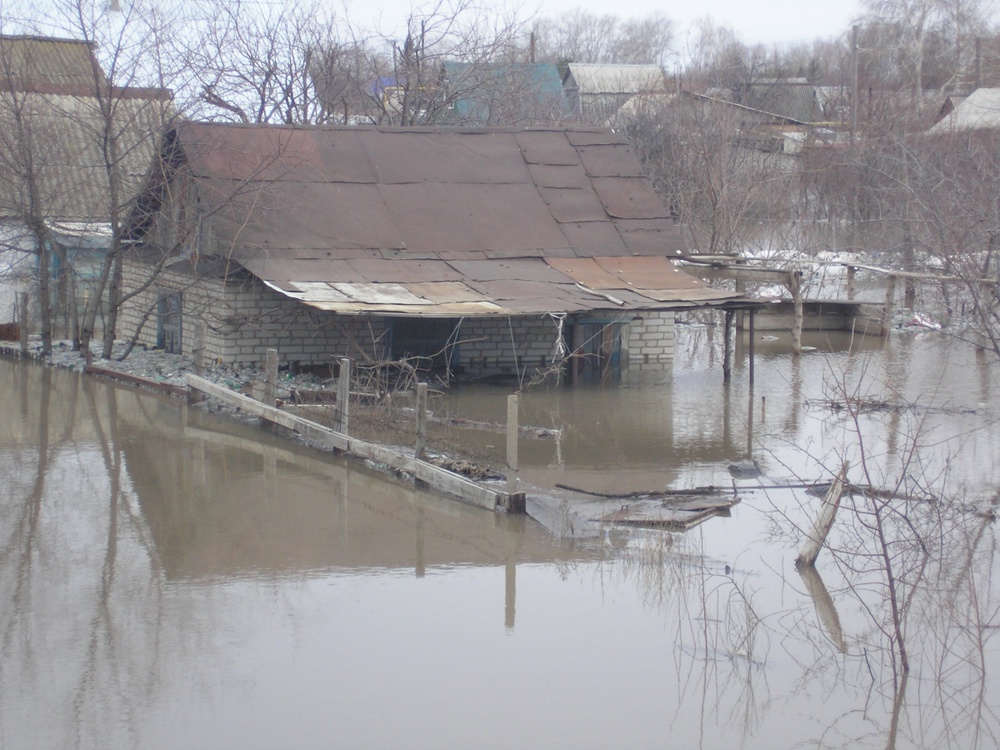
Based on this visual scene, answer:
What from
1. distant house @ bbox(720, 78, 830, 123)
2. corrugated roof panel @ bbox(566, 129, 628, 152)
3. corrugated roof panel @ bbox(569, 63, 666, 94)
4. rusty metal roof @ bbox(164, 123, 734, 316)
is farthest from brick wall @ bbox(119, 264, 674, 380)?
distant house @ bbox(720, 78, 830, 123)

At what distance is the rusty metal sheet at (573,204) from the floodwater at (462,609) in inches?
296

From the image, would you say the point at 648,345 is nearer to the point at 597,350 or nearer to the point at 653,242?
the point at 597,350

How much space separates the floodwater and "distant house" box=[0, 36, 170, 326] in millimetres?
6952

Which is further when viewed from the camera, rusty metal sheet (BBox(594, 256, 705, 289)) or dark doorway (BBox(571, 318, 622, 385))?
dark doorway (BBox(571, 318, 622, 385))

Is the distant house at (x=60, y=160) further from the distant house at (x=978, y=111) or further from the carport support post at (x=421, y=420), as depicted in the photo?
the distant house at (x=978, y=111)

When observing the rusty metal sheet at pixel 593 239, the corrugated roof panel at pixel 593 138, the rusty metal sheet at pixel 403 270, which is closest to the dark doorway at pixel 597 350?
the rusty metal sheet at pixel 593 239

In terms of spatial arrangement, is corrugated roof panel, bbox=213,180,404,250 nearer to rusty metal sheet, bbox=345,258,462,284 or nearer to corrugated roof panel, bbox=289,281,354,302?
rusty metal sheet, bbox=345,258,462,284

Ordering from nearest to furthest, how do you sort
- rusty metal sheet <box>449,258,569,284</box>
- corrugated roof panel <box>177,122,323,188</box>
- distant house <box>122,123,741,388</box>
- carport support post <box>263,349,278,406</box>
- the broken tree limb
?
the broken tree limb < carport support post <box>263,349,278,406</box> < distant house <box>122,123,741,388</box> < rusty metal sheet <box>449,258,569,284</box> < corrugated roof panel <box>177,122,323,188</box>

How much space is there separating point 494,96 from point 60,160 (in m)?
14.9

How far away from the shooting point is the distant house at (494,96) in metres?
30.8

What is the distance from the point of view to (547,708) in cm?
687

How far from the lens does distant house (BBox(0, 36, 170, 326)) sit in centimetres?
1933

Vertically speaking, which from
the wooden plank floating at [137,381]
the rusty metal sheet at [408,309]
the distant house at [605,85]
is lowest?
the wooden plank floating at [137,381]

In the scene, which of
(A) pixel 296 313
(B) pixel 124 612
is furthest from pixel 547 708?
(A) pixel 296 313
